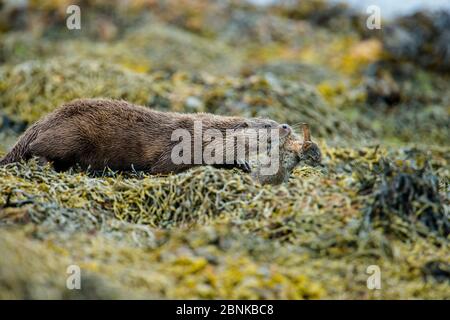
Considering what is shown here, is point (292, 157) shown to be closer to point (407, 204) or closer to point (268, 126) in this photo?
point (268, 126)

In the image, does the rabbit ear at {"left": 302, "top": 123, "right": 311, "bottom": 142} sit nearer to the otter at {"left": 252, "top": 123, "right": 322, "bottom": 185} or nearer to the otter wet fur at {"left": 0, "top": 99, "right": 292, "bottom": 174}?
the otter at {"left": 252, "top": 123, "right": 322, "bottom": 185}

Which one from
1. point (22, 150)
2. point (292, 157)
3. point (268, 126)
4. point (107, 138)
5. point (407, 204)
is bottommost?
point (407, 204)

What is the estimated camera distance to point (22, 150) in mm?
7539

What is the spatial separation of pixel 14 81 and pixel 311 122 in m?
5.84

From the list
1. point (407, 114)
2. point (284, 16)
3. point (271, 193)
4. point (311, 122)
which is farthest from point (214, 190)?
point (284, 16)

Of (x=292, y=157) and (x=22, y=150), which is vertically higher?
(x=22, y=150)

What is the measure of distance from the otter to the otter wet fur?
0.54 feet

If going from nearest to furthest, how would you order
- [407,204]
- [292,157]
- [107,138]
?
[407,204]
[292,157]
[107,138]

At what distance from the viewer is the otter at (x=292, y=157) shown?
698 cm

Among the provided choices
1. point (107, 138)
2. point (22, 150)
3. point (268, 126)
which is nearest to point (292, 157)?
point (268, 126)

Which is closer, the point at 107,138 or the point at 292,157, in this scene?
the point at 292,157

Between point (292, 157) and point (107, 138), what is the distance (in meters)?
2.15

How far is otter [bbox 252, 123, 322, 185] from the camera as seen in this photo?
22.9 ft

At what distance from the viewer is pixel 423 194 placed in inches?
240
